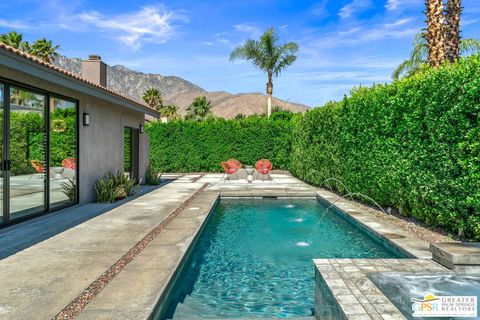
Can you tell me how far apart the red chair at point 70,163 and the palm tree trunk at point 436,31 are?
33.6ft

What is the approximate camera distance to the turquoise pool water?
4297 millimetres

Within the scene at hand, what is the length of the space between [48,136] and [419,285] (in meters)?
7.99

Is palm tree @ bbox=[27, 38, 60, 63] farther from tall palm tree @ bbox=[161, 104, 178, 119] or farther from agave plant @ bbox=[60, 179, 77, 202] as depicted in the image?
agave plant @ bbox=[60, 179, 77, 202]

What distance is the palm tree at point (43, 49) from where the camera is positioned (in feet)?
124

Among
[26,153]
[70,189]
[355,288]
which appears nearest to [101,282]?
[355,288]

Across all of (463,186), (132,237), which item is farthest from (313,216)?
(132,237)

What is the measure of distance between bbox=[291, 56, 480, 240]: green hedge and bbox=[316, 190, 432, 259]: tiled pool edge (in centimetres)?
81

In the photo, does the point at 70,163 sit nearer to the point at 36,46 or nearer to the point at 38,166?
the point at 38,166

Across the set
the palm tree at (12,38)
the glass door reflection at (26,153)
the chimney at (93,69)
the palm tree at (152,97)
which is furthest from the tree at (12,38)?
the glass door reflection at (26,153)

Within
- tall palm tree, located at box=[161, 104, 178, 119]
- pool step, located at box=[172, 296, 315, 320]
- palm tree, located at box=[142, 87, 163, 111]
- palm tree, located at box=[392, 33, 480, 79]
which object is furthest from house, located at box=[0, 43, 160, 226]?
tall palm tree, located at box=[161, 104, 178, 119]

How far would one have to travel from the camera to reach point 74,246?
554cm

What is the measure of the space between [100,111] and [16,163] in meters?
4.18

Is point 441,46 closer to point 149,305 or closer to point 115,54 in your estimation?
point 149,305

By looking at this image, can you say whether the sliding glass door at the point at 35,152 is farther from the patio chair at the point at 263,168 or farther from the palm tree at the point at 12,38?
the palm tree at the point at 12,38
